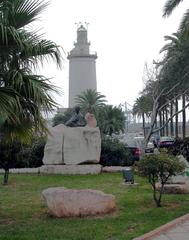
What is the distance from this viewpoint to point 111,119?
221ft

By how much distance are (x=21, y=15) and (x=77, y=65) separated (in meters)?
79.7

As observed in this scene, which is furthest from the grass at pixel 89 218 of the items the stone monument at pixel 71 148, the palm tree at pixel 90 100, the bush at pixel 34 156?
the palm tree at pixel 90 100

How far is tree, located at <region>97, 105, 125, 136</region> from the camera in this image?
65562 millimetres

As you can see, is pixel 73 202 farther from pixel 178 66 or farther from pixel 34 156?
pixel 178 66

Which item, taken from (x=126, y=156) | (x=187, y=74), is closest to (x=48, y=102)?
(x=126, y=156)

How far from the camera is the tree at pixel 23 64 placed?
8.01 m

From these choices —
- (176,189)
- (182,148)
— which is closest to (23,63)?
(176,189)

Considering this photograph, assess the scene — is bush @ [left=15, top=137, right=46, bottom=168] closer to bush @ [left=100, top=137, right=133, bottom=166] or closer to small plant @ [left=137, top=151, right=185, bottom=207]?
bush @ [left=100, top=137, right=133, bottom=166]

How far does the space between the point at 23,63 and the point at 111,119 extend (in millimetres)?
59011

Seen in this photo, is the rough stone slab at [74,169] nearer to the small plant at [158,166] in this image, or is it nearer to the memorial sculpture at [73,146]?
the memorial sculpture at [73,146]

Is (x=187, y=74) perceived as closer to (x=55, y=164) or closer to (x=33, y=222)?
(x=55, y=164)

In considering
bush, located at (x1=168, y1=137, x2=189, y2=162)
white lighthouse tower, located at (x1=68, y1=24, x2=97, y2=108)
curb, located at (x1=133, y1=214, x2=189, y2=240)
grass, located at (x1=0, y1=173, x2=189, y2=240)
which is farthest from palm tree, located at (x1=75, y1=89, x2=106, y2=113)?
curb, located at (x1=133, y1=214, x2=189, y2=240)

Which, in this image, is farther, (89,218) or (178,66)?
(178,66)

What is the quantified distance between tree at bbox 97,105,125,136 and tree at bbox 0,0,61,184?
56.0 meters
